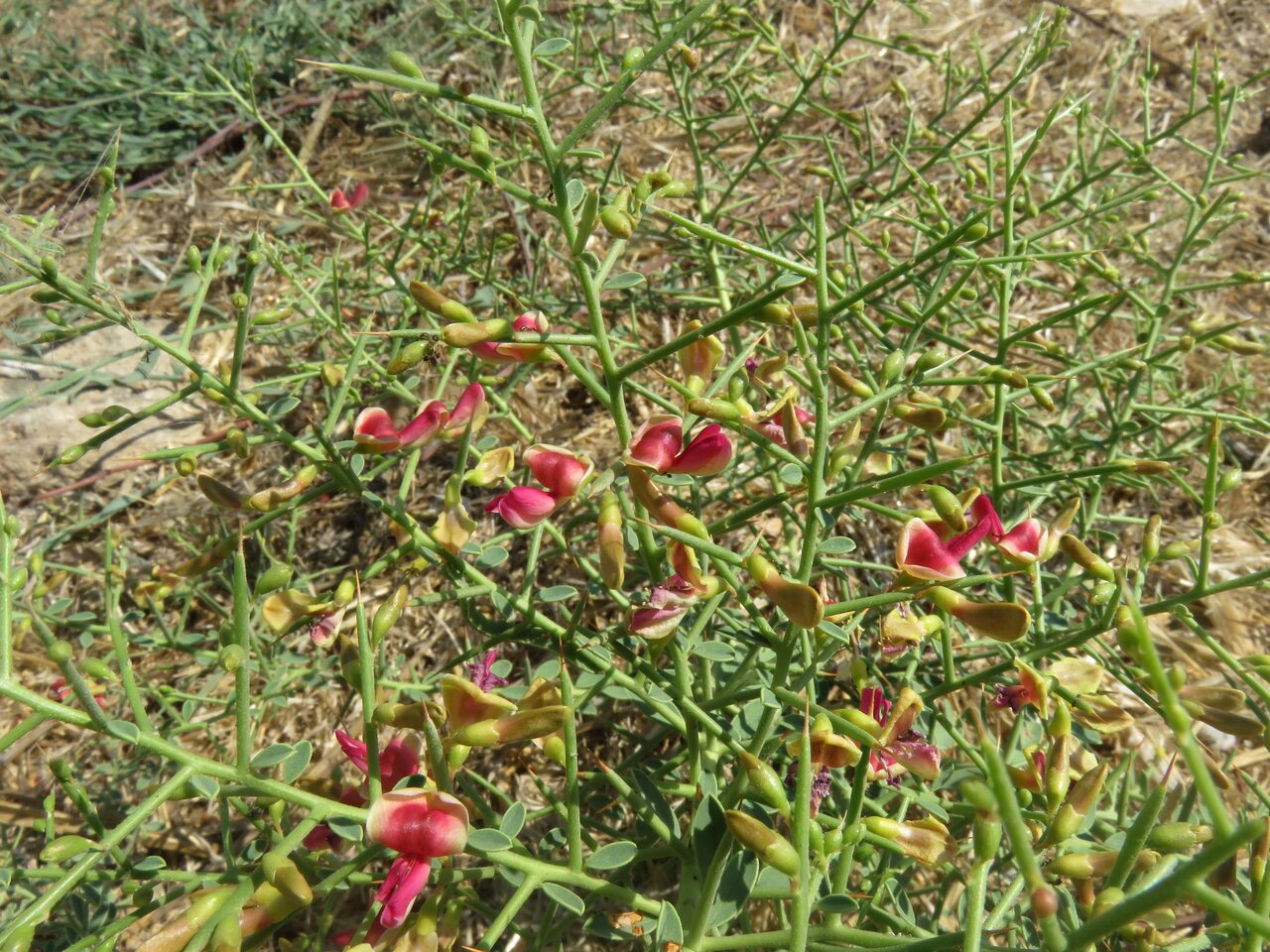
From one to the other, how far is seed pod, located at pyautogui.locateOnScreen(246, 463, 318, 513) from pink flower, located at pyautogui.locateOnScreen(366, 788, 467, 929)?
434 mm

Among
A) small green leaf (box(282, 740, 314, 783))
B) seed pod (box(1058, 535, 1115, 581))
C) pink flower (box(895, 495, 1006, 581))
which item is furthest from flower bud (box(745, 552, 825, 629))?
small green leaf (box(282, 740, 314, 783))

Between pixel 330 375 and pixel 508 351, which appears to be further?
pixel 330 375

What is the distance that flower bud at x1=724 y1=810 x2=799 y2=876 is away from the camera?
706 mm

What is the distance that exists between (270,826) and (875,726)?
2.26ft

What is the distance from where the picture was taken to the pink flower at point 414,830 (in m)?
0.78

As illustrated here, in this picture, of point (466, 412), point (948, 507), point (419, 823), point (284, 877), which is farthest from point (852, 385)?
point (284, 877)

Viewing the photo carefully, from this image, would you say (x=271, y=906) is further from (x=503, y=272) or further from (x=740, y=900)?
(x=503, y=272)

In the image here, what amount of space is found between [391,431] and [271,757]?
18.0 inches

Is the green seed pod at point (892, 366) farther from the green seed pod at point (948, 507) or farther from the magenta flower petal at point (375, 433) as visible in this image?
the magenta flower petal at point (375, 433)

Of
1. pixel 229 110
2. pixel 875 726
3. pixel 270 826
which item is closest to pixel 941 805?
pixel 875 726

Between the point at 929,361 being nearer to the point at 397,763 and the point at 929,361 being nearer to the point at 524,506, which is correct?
the point at 524,506

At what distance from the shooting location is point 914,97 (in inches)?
119

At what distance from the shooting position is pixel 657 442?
957mm

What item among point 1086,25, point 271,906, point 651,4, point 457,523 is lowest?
point 271,906
